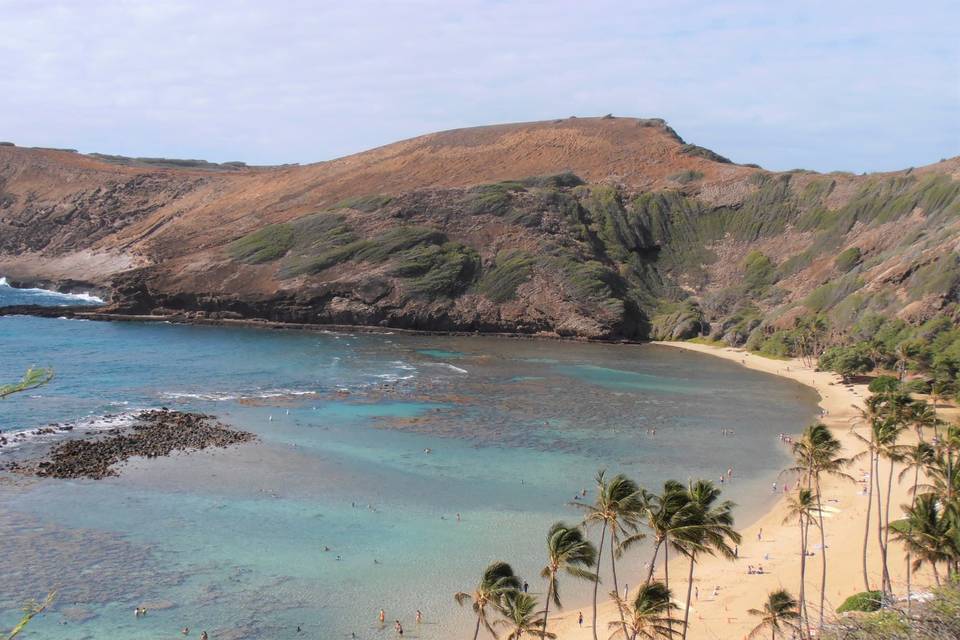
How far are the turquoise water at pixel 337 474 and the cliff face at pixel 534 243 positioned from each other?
24963mm

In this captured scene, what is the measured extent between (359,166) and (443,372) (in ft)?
313

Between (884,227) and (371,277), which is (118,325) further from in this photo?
(884,227)

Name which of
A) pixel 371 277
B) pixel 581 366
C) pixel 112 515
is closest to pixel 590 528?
pixel 112 515

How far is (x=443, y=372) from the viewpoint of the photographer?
9262cm

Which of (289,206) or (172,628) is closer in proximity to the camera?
(172,628)

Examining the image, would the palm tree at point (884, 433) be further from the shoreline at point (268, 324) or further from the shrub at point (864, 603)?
the shoreline at point (268, 324)

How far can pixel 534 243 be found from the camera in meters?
141

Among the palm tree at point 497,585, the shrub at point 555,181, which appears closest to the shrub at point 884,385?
the palm tree at point 497,585

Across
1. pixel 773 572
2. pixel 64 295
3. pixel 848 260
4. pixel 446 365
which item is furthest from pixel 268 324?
pixel 773 572

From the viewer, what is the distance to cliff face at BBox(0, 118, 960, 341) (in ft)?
416

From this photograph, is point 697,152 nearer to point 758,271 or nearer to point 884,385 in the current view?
point 758,271

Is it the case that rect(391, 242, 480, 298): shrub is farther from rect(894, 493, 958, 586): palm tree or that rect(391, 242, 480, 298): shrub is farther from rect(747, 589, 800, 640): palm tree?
rect(894, 493, 958, 586): palm tree

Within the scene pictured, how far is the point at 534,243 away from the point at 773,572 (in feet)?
344

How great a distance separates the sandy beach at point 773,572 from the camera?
1357 inches
